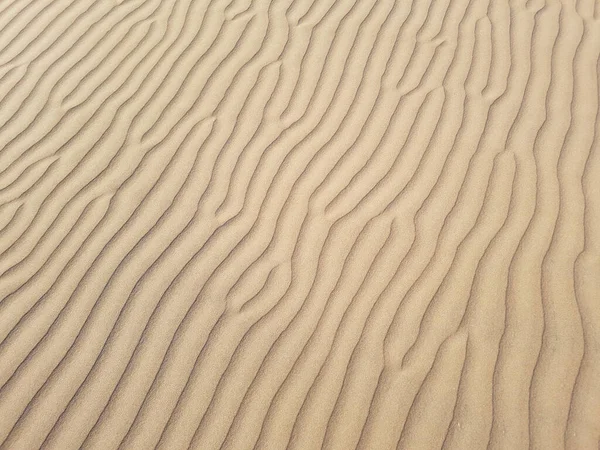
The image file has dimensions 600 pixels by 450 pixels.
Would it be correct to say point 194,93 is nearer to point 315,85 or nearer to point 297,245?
point 315,85

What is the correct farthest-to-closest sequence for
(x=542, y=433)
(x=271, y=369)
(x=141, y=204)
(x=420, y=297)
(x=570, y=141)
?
(x=570, y=141) < (x=141, y=204) < (x=420, y=297) < (x=271, y=369) < (x=542, y=433)

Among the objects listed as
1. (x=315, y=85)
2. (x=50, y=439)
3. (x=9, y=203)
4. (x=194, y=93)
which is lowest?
(x=50, y=439)

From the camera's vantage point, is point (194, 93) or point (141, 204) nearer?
point (141, 204)

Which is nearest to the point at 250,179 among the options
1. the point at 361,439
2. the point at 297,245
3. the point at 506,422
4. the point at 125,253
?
the point at 297,245

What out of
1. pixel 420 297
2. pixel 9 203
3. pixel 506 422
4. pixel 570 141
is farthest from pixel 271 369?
pixel 570 141

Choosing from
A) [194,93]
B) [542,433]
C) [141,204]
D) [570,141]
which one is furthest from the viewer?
[194,93]

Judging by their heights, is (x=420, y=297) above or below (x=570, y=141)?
below
